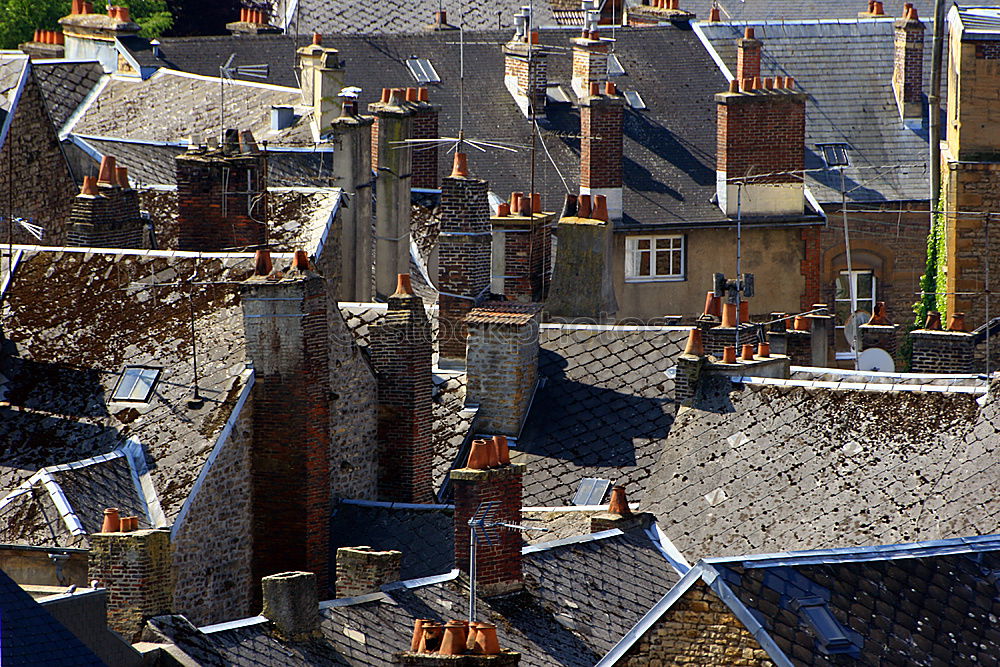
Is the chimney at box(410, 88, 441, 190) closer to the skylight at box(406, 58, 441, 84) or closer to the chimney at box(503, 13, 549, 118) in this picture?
the chimney at box(503, 13, 549, 118)

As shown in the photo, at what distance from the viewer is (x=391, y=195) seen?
4341 cm

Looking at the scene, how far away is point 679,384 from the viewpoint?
34562 mm

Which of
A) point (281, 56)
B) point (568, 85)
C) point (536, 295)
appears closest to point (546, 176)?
point (568, 85)

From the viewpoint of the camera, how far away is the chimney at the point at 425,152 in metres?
45.8

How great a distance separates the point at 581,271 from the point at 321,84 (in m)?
12.4

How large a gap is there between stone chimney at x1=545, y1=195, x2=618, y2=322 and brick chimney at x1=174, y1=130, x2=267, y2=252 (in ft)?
17.9

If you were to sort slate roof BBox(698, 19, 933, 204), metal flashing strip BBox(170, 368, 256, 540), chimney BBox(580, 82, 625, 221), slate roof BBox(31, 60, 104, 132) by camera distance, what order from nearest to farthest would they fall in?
metal flashing strip BBox(170, 368, 256, 540), chimney BBox(580, 82, 625, 221), slate roof BBox(31, 60, 104, 132), slate roof BBox(698, 19, 933, 204)

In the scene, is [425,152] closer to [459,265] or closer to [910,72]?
[459,265]

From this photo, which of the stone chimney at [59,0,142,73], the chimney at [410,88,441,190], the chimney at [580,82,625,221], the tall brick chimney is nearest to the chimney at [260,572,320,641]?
the tall brick chimney

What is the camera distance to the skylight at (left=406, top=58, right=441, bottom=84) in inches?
2228

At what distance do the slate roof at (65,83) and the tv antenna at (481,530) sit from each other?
24.2 metres

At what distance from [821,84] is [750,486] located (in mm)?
30062

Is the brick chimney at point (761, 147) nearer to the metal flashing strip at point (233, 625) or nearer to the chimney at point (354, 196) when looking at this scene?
the chimney at point (354, 196)

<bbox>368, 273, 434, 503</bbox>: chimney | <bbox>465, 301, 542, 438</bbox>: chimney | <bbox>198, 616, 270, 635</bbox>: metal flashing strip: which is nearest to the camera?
<bbox>198, 616, 270, 635</bbox>: metal flashing strip
